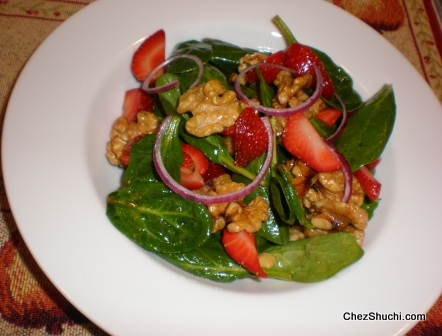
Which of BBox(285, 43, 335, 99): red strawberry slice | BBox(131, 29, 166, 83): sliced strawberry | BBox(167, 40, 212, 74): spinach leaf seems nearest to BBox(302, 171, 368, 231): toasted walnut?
BBox(285, 43, 335, 99): red strawberry slice

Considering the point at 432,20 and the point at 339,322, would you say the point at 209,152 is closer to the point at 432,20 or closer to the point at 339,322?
the point at 339,322

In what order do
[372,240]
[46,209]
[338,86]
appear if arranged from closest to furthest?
[46,209] → [372,240] → [338,86]

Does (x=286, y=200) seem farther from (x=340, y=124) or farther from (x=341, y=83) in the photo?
(x=341, y=83)

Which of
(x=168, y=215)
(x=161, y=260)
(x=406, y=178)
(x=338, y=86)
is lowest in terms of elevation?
(x=161, y=260)

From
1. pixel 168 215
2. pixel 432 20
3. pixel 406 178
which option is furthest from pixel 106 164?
pixel 432 20

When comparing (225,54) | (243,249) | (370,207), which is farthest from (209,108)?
(370,207)

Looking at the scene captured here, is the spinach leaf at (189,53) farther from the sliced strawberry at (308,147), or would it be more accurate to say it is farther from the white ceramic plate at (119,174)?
the sliced strawberry at (308,147)

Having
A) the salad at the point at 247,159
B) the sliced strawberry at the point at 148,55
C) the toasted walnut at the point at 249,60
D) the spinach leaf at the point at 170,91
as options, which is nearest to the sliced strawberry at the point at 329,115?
the salad at the point at 247,159
